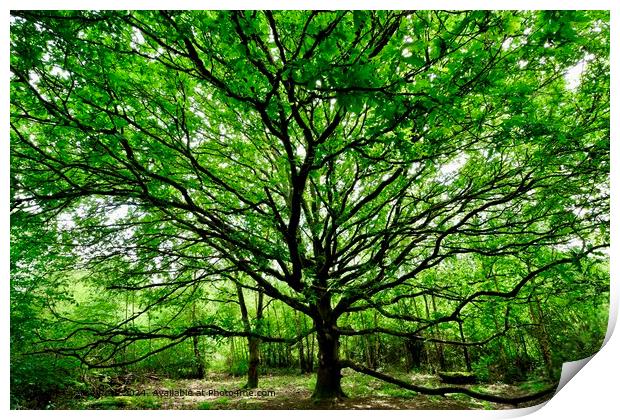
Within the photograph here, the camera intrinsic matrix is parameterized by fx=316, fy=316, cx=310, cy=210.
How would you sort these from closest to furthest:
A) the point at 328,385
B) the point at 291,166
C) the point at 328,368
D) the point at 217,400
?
the point at 291,166 < the point at 217,400 < the point at 328,385 < the point at 328,368

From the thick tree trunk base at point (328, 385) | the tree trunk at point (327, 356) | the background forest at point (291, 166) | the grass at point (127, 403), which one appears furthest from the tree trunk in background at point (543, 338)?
the grass at point (127, 403)

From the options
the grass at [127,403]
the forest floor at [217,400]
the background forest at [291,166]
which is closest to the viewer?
the background forest at [291,166]

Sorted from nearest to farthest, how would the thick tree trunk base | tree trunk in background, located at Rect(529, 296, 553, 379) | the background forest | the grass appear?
the background forest < the grass < tree trunk in background, located at Rect(529, 296, 553, 379) < the thick tree trunk base

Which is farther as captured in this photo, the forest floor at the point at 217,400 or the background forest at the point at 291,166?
the forest floor at the point at 217,400

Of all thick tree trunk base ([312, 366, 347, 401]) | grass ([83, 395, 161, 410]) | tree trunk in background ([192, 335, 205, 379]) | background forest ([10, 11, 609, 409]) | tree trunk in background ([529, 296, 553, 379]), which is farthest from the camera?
tree trunk in background ([192, 335, 205, 379])

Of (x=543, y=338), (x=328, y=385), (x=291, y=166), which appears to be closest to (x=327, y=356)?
(x=328, y=385)

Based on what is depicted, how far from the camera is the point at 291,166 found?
3.81 meters

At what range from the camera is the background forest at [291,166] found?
268 centimetres

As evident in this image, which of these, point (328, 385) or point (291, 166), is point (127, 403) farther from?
point (291, 166)

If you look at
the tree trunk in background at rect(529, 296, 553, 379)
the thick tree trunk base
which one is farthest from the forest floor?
the tree trunk in background at rect(529, 296, 553, 379)

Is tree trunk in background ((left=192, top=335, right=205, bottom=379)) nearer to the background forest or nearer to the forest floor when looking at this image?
the background forest

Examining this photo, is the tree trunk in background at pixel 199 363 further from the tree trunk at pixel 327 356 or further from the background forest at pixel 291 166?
the tree trunk at pixel 327 356

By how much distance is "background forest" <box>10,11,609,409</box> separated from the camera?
2684mm

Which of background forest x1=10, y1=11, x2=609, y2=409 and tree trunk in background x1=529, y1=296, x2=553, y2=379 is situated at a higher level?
background forest x1=10, y1=11, x2=609, y2=409
